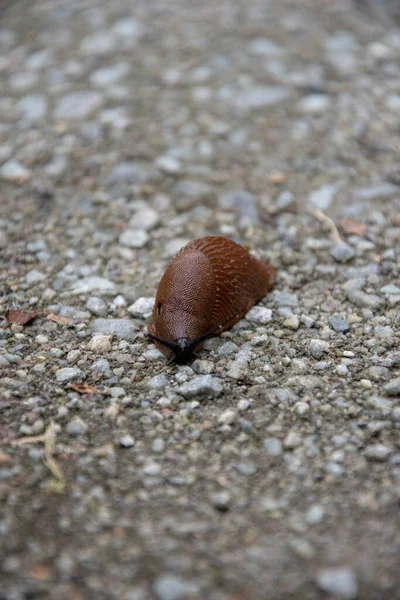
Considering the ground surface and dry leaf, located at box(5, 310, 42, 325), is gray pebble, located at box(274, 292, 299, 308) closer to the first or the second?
the ground surface

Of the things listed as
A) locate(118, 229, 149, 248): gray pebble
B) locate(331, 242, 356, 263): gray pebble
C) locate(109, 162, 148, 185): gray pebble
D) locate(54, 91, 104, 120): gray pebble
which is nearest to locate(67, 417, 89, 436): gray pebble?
locate(118, 229, 149, 248): gray pebble

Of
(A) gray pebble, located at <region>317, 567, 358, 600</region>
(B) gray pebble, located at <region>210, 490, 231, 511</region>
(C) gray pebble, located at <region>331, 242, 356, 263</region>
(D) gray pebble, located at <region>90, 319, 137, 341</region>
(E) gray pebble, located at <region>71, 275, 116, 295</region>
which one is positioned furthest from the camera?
(C) gray pebble, located at <region>331, 242, 356, 263</region>

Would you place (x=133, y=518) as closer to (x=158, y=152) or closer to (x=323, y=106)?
(x=158, y=152)

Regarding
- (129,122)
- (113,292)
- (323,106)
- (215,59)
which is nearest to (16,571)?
(113,292)

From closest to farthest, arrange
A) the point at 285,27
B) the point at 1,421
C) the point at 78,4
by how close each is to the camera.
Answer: the point at 1,421
the point at 285,27
the point at 78,4

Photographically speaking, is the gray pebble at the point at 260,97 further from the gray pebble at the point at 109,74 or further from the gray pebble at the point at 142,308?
the gray pebble at the point at 142,308

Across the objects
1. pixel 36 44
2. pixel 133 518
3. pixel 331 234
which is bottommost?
pixel 331 234
